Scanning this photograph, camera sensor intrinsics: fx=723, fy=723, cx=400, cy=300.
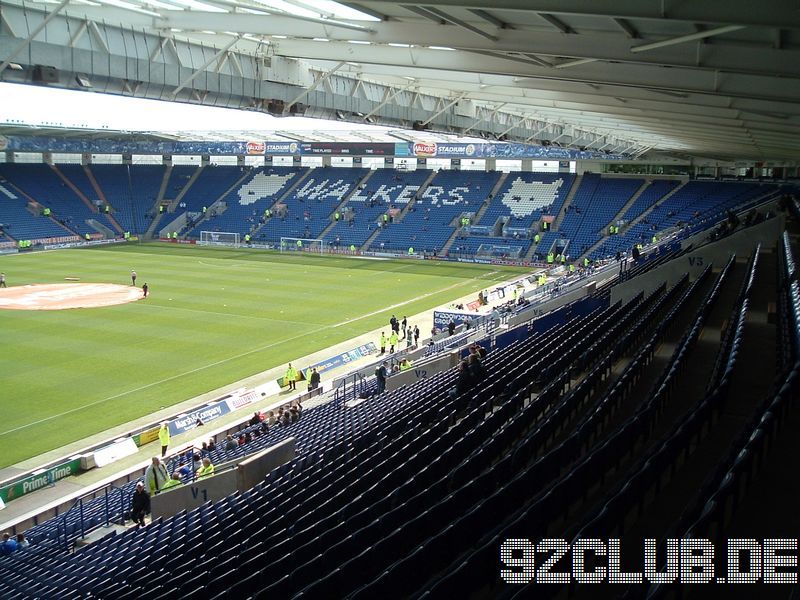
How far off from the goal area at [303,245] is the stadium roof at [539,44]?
143 feet

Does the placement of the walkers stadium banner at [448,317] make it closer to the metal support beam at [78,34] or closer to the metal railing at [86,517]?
the metal railing at [86,517]

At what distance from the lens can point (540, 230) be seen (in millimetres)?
61188

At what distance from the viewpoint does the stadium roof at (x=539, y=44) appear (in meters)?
6.53

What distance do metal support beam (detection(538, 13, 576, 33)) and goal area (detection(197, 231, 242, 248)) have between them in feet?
204

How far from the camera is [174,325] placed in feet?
110

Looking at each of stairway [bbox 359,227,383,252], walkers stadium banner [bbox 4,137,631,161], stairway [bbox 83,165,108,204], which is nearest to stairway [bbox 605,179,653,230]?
walkers stadium banner [bbox 4,137,631,161]

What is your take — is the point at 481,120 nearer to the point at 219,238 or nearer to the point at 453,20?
the point at 453,20

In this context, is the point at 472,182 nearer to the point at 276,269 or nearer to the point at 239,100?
the point at 276,269

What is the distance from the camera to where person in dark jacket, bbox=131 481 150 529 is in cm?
1231

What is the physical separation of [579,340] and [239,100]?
33.1ft

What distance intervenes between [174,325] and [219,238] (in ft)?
122

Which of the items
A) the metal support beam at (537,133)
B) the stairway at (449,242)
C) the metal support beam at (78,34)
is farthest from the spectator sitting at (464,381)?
the stairway at (449,242)

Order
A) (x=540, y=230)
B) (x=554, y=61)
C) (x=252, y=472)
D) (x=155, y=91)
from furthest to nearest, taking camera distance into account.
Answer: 1. (x=540, y=230)
2. (x=155, y=91)
3. (x=252, y=472)
4. (x=554, y=61)

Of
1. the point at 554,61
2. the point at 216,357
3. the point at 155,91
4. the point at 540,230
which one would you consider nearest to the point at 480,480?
the point at 554,61
